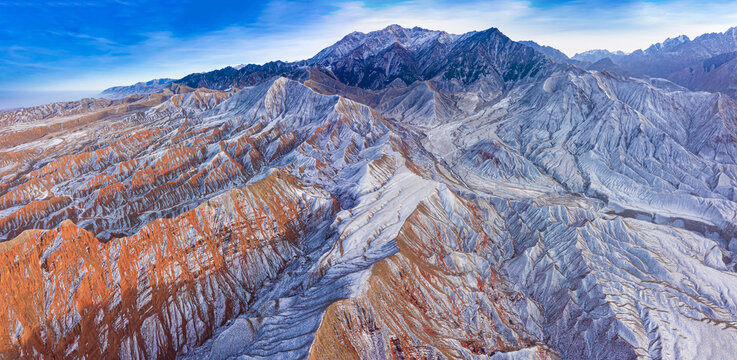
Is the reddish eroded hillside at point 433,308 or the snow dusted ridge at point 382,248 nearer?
the reddish eroded hillside at point 433,308

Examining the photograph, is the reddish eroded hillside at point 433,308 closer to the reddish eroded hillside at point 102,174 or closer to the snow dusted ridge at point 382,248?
the snow dusted ridge at point 382,248

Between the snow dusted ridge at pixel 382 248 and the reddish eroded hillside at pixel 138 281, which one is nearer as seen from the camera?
the snow dusted ridge at pixel 382 248

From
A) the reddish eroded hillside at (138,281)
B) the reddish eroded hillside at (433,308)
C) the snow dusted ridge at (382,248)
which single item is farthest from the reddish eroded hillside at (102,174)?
the reddish eroded hillside at (433,308)

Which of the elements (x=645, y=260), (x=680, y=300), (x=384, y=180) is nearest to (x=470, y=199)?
(x=384, y=180)

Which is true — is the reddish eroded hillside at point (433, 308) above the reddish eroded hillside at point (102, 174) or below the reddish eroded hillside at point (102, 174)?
below

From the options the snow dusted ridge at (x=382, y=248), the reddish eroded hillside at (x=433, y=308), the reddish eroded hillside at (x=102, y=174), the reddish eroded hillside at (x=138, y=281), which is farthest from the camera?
the reddish eroded hillside at (x=102, y=174)

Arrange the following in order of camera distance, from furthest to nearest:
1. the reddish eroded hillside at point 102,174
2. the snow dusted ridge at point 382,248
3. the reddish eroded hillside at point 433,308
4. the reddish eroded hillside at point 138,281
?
the reddish eroded hillside at point 102,174 → the reddish eroded hillside at point 138,281 → the snow dusted ridge at point 382,248 → the reddish eroded hillside at point 433,308

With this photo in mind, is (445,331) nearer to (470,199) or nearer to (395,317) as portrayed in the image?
(395,317)
